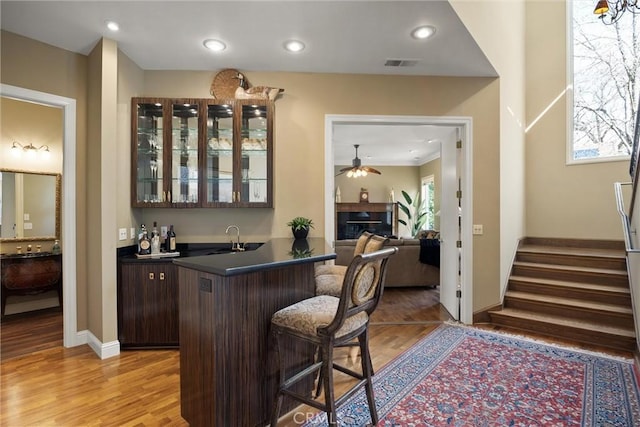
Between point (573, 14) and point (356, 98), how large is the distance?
4.06 meters

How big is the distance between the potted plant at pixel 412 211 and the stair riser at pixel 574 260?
180 inches

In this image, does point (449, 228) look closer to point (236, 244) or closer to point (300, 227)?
point (300, 227)

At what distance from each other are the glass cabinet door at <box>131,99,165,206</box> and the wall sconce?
2107mm

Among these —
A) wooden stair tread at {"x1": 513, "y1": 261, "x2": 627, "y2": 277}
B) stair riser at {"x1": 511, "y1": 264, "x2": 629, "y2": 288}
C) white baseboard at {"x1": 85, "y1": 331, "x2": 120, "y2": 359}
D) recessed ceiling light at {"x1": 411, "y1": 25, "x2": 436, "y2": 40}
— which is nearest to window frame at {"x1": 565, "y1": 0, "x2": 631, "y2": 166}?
wooden stair tread at {"x1": 513, "y1": 261, "x2": 627, "y2": 277}

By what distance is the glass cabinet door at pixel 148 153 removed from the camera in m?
3.17

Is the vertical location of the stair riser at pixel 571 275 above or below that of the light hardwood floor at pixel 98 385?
above

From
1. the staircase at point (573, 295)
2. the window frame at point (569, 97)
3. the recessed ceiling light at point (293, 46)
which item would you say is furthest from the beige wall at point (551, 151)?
the recessed ceiling light at point (293, 46)

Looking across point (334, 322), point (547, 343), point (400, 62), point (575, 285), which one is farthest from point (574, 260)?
point (334, 322)

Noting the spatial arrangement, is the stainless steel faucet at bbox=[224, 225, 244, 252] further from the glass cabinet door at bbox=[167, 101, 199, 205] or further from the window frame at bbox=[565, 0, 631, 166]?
the window frame at bbox=[565, 0, 631, 166]

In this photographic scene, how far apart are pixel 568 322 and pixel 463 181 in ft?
6.15

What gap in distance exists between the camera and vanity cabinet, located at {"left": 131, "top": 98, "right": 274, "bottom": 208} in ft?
10.6

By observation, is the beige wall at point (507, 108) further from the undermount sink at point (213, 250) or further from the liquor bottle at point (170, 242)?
the liquor bottle at point (170, 242)

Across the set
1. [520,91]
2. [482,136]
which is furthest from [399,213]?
[482,136]

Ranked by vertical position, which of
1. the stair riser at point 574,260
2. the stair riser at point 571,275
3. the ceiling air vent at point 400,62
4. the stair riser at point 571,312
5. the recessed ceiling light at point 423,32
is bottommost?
the stair riser at point 571,312
